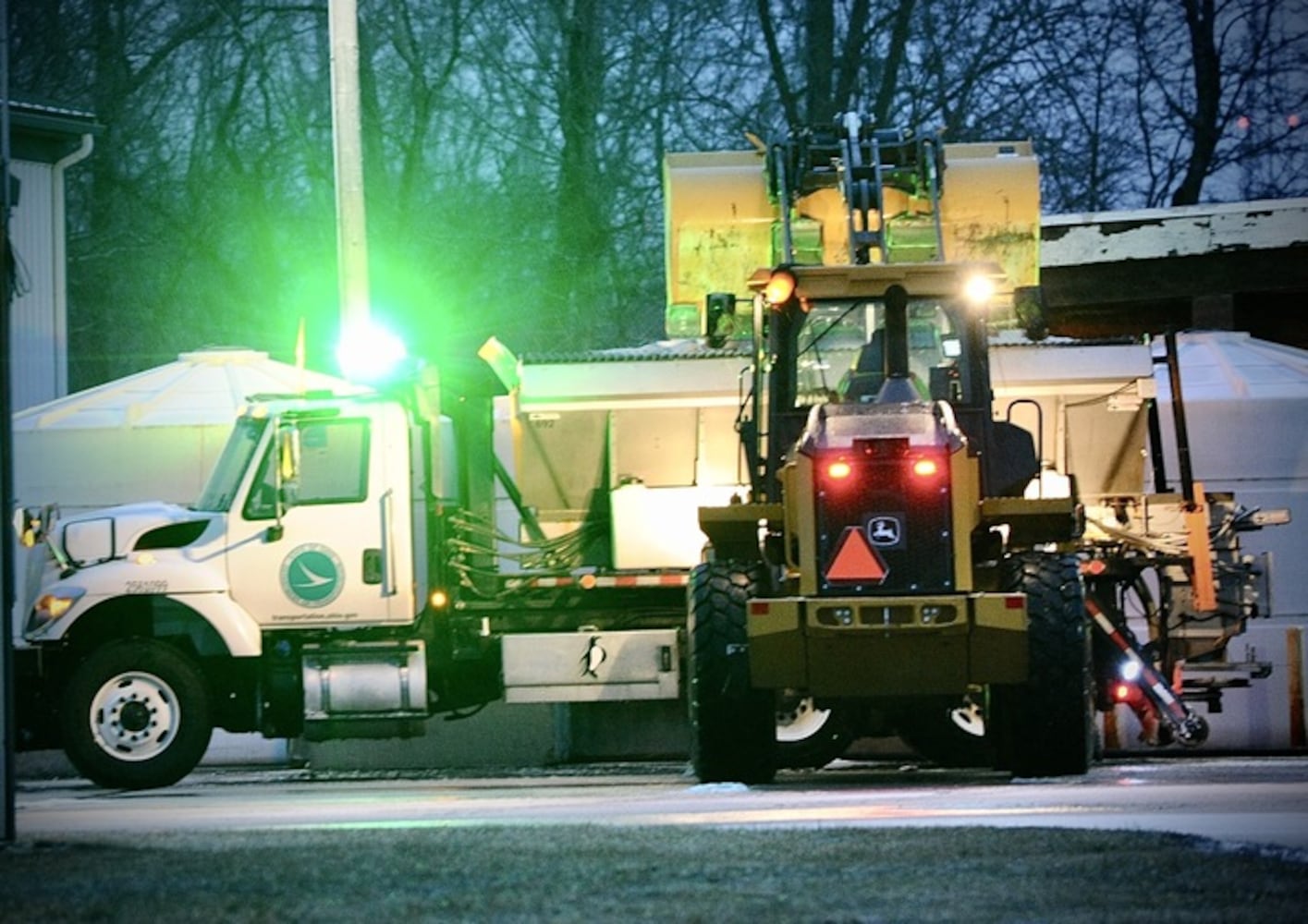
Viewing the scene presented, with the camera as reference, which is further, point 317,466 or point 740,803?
point 317,466

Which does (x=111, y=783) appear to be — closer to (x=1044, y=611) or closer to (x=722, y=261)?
(x=722, y=261)

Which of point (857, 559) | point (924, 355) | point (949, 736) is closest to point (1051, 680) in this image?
point (857, 559)

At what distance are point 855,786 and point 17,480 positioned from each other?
933 cm

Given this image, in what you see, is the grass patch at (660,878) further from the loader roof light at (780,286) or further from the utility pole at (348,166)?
the utility pole at (348,166)

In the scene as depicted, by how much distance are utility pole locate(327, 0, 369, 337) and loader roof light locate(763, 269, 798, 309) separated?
542 centimetres

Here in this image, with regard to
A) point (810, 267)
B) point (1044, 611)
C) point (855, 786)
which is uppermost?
point (810, 267)

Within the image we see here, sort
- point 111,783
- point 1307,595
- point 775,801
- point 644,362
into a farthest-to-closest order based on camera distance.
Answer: point 1307,595 < point 644,362 < point 111,783 < point 775,801

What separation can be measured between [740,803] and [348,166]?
8354mm

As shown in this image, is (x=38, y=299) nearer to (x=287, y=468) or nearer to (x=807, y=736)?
(x=287, y=468)

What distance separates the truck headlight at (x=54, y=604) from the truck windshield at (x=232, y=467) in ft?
3.79

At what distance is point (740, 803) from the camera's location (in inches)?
532

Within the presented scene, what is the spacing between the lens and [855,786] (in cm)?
1582

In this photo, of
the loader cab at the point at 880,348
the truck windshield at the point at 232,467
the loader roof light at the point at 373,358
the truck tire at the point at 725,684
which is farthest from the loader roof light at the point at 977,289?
the truck windshield at the point at 232,467

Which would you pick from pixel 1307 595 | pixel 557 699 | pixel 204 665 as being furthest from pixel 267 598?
pixel 1307 595
